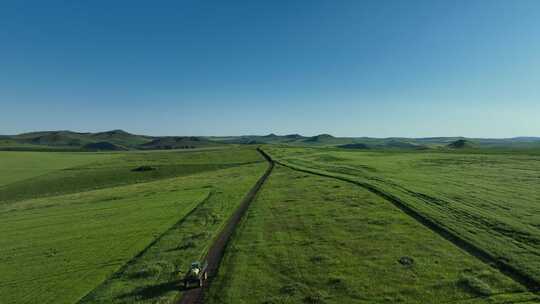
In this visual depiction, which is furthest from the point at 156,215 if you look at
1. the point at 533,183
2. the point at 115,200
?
the point at 533,183

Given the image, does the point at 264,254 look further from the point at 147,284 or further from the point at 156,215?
the point at 156,215

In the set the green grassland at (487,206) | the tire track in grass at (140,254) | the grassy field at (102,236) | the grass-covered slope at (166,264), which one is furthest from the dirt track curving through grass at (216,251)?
the green grassland at (487,206)

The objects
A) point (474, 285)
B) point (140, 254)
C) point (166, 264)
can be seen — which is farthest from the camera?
point (140, 254)

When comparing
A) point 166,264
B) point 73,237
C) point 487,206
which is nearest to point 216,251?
point 166,264

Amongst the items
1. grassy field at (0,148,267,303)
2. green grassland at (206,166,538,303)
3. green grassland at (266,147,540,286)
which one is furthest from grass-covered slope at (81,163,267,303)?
green grassland at (266,147,540,286)

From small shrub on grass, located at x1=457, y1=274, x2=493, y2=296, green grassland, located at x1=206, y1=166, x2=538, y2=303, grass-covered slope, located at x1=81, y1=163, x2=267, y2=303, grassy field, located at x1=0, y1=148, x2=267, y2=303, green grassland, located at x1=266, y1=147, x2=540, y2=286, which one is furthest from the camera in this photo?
green grassland, located at x1=266, y1=147, x2=540, y2=286

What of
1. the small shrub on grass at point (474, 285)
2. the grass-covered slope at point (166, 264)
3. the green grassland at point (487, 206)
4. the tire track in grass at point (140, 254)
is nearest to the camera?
the small shrub on grass at point (474, 285)

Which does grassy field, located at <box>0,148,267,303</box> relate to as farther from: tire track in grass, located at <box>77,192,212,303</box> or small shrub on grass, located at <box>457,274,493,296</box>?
small shrub on grass, located at <box>457,274,493,296</box>

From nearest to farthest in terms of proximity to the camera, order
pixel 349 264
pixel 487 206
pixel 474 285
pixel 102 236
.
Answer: pixel 474 285
pixel 349 264
pixel 102 236
pixel 487 206

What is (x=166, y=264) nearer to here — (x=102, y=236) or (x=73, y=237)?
(x=102, y=236)

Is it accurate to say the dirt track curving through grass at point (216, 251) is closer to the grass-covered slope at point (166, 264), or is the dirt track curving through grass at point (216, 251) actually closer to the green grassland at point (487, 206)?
the grass-covered slope at point (166, 264)
